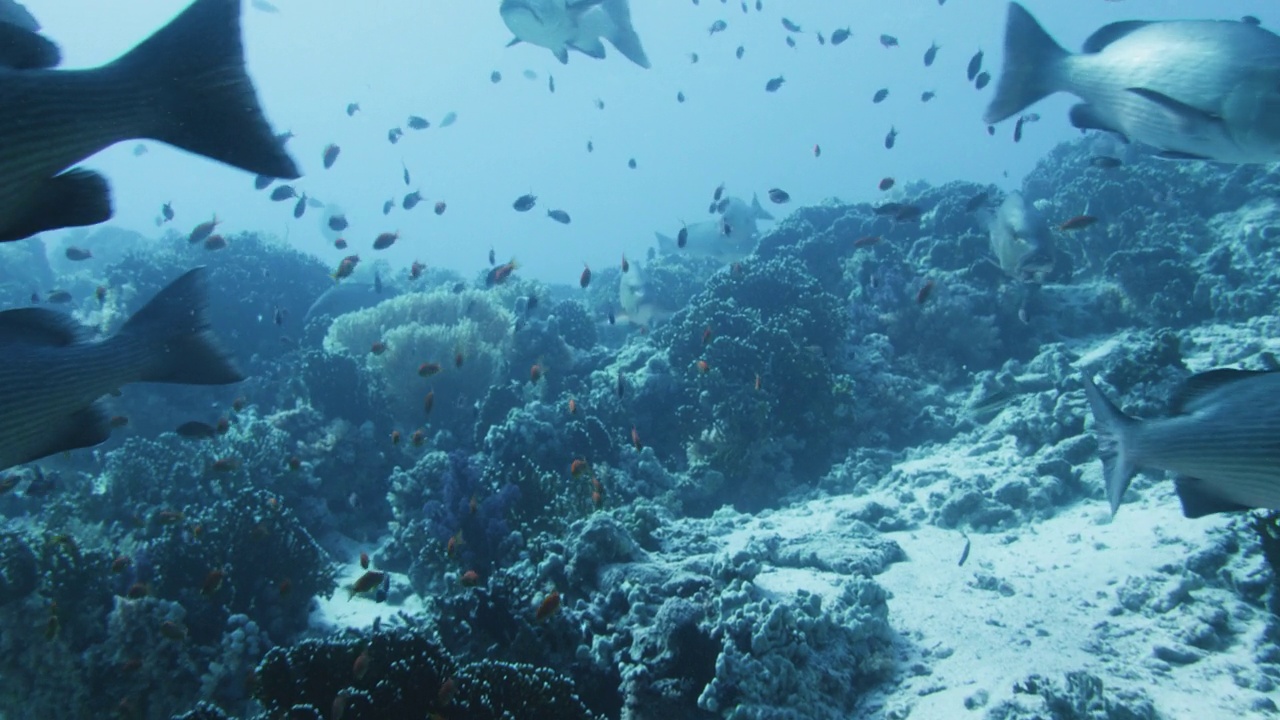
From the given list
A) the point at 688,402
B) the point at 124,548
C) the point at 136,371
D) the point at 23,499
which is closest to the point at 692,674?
the point at 136,371

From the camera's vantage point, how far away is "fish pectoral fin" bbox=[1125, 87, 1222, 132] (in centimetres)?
303

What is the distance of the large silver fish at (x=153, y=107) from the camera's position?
1.55m

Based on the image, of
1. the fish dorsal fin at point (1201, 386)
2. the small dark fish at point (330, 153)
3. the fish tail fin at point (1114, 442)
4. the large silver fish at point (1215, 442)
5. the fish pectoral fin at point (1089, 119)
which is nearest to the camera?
the large silver fish at point (1215, 442)

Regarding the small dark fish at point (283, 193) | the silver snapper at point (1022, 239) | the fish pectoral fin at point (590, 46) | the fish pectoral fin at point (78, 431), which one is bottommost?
the silver snapper at point (1022, 239)

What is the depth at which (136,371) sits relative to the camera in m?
2.56

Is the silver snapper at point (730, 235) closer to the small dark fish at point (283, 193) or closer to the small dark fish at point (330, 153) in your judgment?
the small dark fish at point (330, 153)

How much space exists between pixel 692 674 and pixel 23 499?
439 inches

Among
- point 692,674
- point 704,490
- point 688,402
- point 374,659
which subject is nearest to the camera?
Result: point 374,659

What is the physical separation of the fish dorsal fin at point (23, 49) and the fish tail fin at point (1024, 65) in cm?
413

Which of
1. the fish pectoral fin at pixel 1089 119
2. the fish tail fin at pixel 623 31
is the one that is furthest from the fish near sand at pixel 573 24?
the fish pectoral fin at pixel 1089 119

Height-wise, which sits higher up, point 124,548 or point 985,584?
point 124,548

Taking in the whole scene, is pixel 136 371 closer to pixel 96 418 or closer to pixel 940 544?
pixel 96 418

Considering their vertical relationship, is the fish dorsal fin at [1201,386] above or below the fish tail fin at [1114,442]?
above

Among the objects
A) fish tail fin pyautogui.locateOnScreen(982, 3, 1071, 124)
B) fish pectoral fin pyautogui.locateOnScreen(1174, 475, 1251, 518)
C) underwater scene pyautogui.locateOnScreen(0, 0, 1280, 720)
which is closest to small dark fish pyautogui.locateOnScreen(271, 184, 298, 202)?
underwater scene pyautogui.locateOnScreen(0, 0, 1280, 720)
